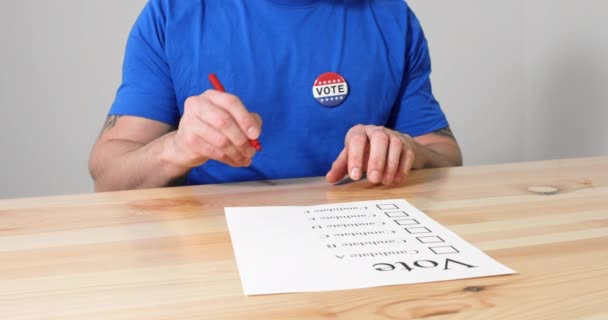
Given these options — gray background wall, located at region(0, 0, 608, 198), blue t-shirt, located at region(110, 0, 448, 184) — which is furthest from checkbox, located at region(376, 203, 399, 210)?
gray background wall, located at region(0, 0, 608, 198)

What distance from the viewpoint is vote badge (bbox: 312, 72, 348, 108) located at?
108cm

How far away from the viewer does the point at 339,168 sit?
0.81m

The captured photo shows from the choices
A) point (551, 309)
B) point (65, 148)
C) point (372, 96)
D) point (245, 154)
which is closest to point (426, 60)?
point (372, 96)

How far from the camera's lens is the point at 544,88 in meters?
1.92

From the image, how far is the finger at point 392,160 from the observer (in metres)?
0.80

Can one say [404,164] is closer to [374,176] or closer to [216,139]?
[374,176]

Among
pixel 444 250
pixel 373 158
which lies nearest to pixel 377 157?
pixel 373 158

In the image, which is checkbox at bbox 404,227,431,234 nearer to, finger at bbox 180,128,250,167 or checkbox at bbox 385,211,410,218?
checkbox at bbox 385,211,410,218

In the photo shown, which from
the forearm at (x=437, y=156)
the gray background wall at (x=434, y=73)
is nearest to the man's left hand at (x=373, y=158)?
the forearm at (x=437, y=156)

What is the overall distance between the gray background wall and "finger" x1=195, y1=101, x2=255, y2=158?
45.9 inches

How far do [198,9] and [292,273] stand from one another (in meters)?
0.69

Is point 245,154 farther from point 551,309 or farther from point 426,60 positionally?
point 426,60

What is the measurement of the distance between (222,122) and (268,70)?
387mm

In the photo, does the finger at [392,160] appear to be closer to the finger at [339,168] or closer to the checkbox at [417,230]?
the finger at [339,168]
